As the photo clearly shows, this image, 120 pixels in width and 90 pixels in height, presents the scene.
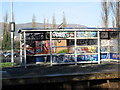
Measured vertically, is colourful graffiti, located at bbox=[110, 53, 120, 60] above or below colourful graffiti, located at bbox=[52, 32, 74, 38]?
below

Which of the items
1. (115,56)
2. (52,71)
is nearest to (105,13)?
(115,56)

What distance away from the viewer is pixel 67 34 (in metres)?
15.2

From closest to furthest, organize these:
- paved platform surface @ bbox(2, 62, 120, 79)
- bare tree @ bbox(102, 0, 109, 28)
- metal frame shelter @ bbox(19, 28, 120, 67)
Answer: paved platform surface @ bbox(2, 62, 120, 79) → metal frame shelter @ bbox(19, 28, 120, 67) → bare tree @ bbox(102, 0, 109, 28)

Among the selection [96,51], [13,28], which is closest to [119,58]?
[96,51]

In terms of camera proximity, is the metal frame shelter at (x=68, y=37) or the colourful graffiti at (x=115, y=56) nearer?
the metal frame shelter at (x=68, y=37)

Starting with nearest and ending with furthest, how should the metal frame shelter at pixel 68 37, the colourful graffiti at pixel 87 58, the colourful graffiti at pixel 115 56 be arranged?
the metal frame shelter at pixel 68 37 < the colourful graffiti at pixel 87 58 < the colourful graffiti at pixel 115 56

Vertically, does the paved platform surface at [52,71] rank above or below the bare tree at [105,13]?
below

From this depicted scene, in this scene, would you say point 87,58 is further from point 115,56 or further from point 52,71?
point 52,71

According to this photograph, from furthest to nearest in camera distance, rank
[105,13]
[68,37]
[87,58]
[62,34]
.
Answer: [105,13] → [87,58] → [68,37] → [62,34]

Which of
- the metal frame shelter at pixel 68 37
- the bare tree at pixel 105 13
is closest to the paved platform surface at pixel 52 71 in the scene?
the metal frame shelter at pixel 68 37

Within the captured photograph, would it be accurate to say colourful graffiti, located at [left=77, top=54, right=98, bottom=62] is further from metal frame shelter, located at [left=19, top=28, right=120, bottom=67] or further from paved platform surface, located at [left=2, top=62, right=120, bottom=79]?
paved platform surface, located at [left=2, top=62, right=120, bottom=79]

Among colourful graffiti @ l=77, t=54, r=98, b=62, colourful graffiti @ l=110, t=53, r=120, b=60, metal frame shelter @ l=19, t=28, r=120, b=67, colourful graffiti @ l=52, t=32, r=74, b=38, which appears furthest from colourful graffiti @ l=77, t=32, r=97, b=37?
colourful graffiti @ l=110, t=53, r=120, b=60

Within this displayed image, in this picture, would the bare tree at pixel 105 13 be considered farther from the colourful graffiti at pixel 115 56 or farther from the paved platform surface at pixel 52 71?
the paved platform surface at pixel 52 71

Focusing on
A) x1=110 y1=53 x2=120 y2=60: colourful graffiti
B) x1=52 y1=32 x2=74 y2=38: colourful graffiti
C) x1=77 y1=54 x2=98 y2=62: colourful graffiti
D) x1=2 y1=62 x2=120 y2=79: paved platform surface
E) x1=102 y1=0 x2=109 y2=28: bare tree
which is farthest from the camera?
x1=102 y1=0 x2=109 y2=28: bare tree
